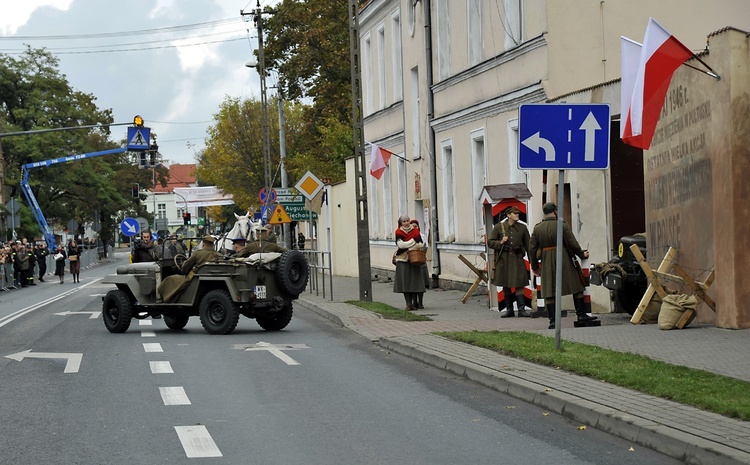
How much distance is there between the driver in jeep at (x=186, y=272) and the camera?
19.3 metres

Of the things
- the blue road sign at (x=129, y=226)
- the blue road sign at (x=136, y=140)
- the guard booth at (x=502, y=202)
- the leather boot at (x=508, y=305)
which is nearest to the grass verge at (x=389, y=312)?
the leather boot at (x=508, y=305)

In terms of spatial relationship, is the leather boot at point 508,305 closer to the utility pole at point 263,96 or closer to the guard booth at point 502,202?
the guard booth at point 502,202

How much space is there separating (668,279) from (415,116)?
18417 mm

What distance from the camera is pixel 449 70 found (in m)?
30.5

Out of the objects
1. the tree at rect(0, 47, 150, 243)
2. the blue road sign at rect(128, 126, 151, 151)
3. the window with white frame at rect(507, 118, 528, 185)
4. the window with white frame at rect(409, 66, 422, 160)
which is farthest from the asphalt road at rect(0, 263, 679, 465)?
the tree at rect(0, 47, 150, 243)

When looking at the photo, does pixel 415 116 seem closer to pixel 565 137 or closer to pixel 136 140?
pixel 136 140

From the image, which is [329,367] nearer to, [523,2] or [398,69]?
[523,2]

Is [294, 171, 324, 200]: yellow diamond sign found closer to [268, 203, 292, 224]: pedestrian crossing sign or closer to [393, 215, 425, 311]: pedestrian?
[268, 203, 292, 224]: pedestrian crossing sign

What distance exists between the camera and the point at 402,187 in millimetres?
36562

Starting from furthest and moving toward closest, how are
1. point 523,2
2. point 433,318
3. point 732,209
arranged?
point 523,2 → point 433,318 → point 732,209

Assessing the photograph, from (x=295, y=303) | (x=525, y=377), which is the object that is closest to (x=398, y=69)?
(x=295, y=303)

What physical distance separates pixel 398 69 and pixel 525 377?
85.4 feet

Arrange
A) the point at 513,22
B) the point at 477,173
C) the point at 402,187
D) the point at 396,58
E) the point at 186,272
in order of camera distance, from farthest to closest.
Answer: the point at 396,58, the point at 402,187, the point at 477,173, the point at 513,22, the point at 186,272

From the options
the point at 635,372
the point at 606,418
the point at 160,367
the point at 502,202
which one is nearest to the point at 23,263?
the point at 502,202
